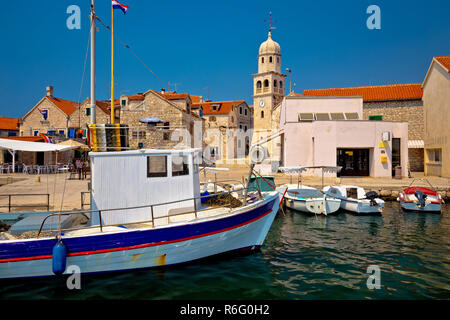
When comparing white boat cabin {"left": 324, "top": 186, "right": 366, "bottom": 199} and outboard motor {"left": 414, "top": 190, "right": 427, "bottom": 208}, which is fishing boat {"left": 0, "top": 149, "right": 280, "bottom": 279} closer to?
white boat cabin {"left": 324, "top": 186, "right": 366, "bottom": 199}

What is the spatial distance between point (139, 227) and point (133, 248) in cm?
76

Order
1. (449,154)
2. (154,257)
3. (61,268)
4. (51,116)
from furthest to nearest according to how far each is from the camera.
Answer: (51,116) → (449,154) → (154,257) → (61,268)

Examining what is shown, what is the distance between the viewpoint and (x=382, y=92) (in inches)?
1286

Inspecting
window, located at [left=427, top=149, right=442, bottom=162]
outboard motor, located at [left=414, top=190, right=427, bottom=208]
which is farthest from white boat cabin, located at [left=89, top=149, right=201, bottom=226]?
window, located at [left=427, top=149, right=442, bottom=162]

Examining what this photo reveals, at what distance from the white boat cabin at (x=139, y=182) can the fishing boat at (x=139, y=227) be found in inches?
0.9

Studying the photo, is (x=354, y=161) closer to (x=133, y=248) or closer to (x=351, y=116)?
(x=351, y=116)

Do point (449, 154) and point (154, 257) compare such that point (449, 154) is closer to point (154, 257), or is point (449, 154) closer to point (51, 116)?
point (154, 257)

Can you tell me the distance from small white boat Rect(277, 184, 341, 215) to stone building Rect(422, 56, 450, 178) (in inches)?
525

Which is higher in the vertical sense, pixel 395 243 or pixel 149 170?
pixel 149 170
